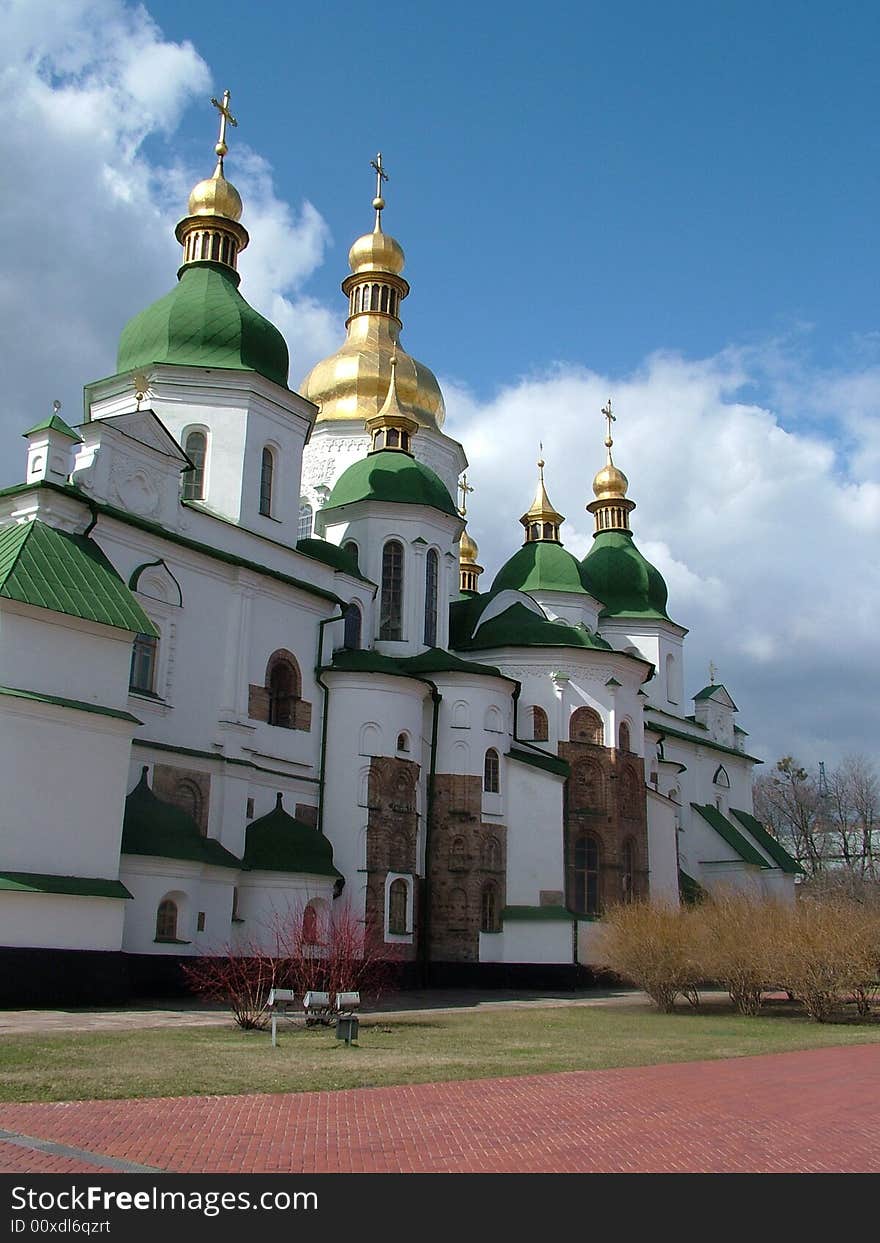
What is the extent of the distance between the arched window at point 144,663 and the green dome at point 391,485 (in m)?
10.4

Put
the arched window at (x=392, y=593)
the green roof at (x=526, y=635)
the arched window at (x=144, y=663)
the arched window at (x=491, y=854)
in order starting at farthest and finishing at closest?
the green roof at (x=526, y=635) < the arched window at (x=392, y=593) < the arched window at (x=491, y=854) < the arched window at (x=144, y=663)

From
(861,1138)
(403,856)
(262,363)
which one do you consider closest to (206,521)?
(262,363)

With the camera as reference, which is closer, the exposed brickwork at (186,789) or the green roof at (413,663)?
the exposed brickwork at (186,789)

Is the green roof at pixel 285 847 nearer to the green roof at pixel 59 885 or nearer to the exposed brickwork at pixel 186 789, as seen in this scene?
the exposed brickwork at pixel 186 789

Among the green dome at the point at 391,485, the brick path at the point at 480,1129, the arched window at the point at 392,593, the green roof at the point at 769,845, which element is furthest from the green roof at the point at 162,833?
the green roof at the point at 769,845

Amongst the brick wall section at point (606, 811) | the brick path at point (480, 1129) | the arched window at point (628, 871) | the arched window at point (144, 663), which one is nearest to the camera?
the brick path at point (480, 1129)

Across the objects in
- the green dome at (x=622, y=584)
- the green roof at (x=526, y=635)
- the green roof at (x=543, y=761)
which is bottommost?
the green roof at (x=543, y=761)

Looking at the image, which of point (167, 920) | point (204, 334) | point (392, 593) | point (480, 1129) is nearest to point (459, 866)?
point (392, 593)

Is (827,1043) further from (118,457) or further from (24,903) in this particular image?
(118,457)

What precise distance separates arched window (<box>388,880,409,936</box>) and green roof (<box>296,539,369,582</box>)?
8.33 meters

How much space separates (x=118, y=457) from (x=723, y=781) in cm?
3362

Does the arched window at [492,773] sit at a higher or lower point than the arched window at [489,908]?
higher

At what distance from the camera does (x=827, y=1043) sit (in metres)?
17.8

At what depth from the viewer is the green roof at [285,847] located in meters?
26.2
